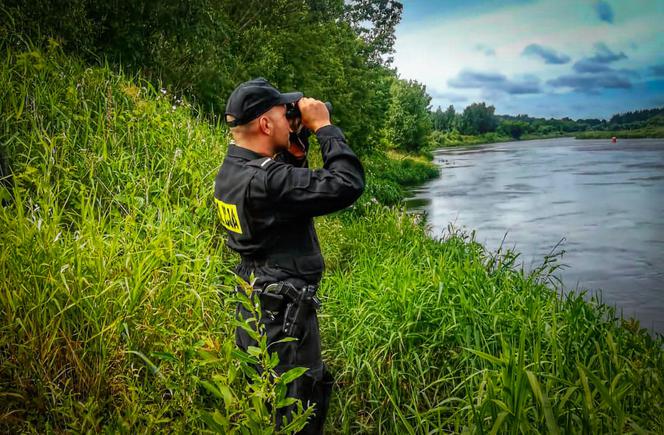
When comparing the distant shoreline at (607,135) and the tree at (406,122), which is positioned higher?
the tree at (406,122)

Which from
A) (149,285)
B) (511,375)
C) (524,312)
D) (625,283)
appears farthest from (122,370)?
(625,283)

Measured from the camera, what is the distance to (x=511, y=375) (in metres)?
2.45

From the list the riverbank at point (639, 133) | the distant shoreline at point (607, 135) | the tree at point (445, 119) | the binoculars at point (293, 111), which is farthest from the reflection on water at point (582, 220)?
the tree at point (445, 119)

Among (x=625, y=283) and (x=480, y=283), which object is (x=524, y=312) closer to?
(x=480, y=283)

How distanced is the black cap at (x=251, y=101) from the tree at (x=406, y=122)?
39.8m

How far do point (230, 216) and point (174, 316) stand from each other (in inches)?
37.0

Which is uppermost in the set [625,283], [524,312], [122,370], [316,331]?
[316,331]

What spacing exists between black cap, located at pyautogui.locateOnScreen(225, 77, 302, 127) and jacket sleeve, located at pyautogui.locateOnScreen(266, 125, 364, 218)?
0.27 meters

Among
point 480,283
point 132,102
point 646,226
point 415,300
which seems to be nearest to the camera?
point 415,300

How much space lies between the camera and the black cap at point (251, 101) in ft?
7.88

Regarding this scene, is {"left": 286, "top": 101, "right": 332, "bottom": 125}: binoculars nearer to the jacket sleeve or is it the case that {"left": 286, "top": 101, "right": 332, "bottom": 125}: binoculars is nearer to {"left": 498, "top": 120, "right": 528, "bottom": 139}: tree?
the jacket sleeve

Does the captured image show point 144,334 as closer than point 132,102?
Yes

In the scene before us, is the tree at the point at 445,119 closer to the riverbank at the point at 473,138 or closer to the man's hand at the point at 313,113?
the riverbank at the point at 473,138

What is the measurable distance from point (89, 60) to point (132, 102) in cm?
198
